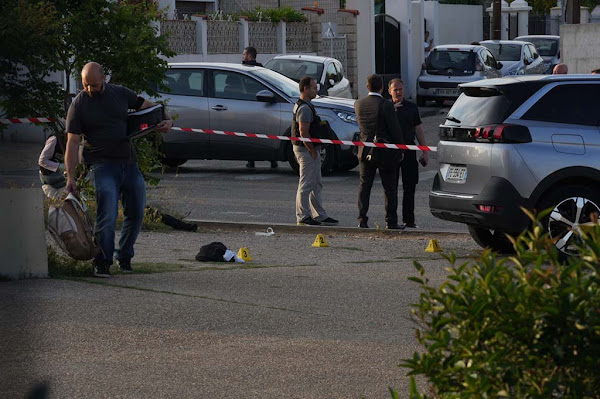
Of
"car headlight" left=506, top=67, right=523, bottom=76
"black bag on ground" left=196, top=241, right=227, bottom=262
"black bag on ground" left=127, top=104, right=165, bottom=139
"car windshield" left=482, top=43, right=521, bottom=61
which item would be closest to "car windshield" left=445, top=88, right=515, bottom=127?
"black bag on ground" left=196, top=241, right=227, bottom=262

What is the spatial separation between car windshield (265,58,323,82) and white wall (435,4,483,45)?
77.0ft

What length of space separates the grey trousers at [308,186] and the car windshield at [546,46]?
101 ft

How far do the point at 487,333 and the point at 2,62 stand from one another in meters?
9.61

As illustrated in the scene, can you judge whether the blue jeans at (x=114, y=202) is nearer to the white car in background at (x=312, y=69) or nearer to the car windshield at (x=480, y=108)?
the car windshield at (x=480, y=108)

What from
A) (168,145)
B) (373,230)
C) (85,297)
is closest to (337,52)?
(168,145)

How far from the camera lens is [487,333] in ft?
12.2

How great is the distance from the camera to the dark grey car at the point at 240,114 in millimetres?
18844

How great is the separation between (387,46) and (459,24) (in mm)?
12581

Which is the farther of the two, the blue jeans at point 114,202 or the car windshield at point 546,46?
the car windshield at point 546,46

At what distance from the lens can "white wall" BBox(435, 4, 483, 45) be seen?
49206 millimetres

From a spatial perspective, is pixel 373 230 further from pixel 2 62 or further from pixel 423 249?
pixel 2 62

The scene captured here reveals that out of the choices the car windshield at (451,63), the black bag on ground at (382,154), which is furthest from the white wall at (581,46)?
the black bag on ground at (382,154)

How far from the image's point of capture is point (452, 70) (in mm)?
33938

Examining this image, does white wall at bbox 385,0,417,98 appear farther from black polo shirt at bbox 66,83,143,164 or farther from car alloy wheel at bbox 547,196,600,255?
black polo shirt at bbox 66,83,143,164
